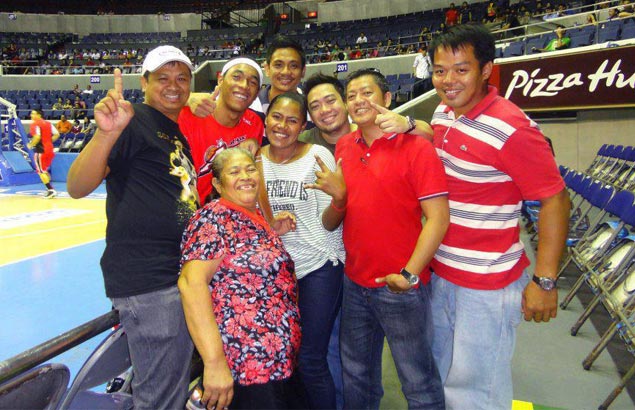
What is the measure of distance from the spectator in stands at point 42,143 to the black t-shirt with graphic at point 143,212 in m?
10.5

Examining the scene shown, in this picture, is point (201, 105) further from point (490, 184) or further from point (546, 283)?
point (546, 283)

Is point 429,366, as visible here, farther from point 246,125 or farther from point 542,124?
point 542,124

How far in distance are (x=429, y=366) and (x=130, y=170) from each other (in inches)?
54.3

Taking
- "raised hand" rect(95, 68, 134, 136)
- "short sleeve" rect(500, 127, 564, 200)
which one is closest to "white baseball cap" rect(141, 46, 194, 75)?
"raised hand" rect(95, 68, 134, 136)

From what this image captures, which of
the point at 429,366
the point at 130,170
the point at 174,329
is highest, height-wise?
the point at 130,170

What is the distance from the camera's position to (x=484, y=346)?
5.52 ft

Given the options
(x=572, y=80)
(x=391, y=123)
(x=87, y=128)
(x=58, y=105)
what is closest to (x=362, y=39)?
(x=572, y=80)

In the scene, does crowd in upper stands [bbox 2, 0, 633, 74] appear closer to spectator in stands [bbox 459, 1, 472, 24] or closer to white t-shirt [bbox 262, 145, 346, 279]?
spectator in stands [bbox 459, 1, 472, 24]

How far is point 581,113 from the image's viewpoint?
993 cm

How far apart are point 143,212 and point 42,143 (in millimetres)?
11676

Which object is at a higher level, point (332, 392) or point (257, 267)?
point (257, 267)

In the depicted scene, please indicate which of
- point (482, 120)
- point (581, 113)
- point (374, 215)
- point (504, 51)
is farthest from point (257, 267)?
point (504, 51)

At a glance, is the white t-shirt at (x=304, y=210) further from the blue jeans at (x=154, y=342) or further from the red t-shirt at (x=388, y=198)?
the blue jeans at (x=154, y=342)

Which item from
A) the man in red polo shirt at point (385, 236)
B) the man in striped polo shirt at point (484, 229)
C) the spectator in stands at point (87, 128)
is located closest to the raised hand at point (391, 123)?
the man in red polo shirt at point (385, 236)
